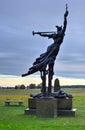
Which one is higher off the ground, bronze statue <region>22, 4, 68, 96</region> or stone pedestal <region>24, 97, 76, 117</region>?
bronze statue <region>22, 4, 68, 96</region>

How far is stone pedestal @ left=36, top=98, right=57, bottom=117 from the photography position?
26250 mm

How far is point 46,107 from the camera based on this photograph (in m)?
26.4

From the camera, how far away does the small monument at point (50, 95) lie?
26.4 metres

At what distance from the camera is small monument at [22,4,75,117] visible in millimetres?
26359

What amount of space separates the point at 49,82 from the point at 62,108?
1587 mm

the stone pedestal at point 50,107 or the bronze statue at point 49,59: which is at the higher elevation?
the bronze statue at point 49,59

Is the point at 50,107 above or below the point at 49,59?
below

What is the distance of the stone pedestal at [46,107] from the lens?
26250 mm

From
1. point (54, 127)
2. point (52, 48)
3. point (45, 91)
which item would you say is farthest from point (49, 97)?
point (54, 127)

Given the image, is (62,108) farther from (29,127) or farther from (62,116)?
(29,127)

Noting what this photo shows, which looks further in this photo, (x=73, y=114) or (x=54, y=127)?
(x=73, y=114)

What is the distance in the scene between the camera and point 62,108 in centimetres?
2766

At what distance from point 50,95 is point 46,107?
4.36ft

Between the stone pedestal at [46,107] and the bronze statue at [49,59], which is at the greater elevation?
the bronze statue at [49,59]
